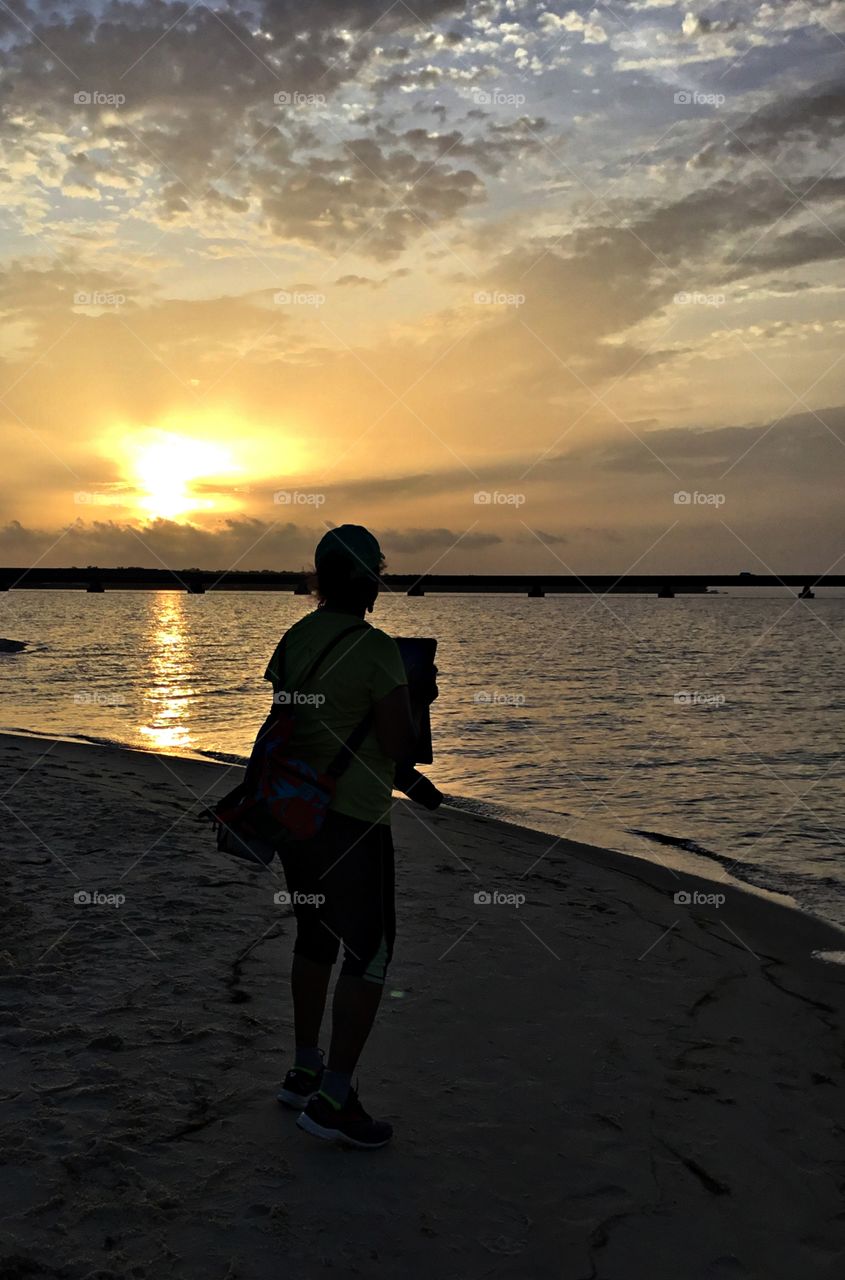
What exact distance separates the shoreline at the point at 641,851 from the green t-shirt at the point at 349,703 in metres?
5.01

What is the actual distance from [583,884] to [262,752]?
5.32 m

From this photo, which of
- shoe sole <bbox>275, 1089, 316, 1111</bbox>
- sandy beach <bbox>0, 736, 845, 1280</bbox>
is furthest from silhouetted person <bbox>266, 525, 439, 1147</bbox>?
sandy beach <bbox>0, 736, 845, 1280</bbox>

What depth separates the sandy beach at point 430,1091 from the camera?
3.12m

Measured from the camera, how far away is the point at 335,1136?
3.61 metres

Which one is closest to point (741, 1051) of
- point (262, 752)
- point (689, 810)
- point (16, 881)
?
point (262, 752)

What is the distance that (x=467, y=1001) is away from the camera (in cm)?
518

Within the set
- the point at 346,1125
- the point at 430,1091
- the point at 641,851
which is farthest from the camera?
the point at 641,851

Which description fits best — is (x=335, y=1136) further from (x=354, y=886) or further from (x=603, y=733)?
(x=603, y=733)

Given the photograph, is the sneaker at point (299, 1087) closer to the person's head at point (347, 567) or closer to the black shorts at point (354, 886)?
the black shorts at point (354, 886)

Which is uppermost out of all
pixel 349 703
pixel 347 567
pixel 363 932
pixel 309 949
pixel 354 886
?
pixel 347 567

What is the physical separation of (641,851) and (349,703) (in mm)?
7952

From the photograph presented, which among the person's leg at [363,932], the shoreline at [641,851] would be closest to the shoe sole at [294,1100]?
the person's leg at [363,932]

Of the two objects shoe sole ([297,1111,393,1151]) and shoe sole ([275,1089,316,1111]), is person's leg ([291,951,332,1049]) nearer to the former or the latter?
shoe sole ([275,1089,316,1111])

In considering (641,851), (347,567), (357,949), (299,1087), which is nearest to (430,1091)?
(299,1087)
